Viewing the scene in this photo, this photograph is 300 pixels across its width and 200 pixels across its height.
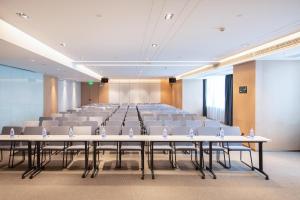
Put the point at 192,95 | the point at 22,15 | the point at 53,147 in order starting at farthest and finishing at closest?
the point at 192,95 < the point at 53,147 < the point at 22,15

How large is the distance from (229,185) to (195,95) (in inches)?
598

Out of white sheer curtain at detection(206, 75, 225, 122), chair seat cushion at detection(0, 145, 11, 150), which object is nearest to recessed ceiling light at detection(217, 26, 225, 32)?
chair seat cushion at detection(0, 145, 11, 150)

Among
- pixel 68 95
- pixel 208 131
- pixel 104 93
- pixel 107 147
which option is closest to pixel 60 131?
pixel 107 147

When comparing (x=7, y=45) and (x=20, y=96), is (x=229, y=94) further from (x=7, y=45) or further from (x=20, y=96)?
(x=7, y=45)

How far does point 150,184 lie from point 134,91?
68.5 ft

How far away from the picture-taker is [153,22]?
5.20 metres

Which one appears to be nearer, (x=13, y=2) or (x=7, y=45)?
(x=13, y=2)

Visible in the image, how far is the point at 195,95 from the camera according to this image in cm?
2016

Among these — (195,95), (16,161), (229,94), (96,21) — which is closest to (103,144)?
(16,161)

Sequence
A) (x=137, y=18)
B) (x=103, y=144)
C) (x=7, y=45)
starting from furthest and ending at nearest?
(x=103, y=144)
(x=7, y=45)
(x=137, y=18)

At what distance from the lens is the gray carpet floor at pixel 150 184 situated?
4660mm

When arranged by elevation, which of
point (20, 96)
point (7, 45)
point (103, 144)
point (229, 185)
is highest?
point (7, 45)

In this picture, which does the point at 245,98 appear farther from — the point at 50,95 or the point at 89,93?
the point at 89,93

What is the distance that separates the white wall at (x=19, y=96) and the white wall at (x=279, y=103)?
29.2ft
